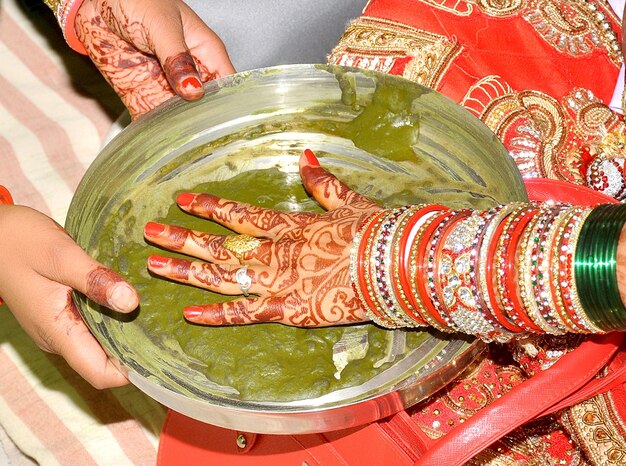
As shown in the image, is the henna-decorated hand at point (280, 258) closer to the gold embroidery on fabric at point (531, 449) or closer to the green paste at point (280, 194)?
the green paste at point (280, 194)

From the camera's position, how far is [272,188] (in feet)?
3.62

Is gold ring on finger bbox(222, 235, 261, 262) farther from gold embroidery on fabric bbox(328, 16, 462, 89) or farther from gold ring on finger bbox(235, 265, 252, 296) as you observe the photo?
gold embroidery on fabric bbox(328, 16, 462, 89)

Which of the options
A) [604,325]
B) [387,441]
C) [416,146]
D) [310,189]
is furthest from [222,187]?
[604,325]

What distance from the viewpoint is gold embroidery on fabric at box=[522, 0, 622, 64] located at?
1.22m

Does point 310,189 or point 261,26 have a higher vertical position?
point 261,26

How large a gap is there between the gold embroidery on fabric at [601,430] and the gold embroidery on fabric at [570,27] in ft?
1.72

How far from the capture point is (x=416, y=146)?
1050mm

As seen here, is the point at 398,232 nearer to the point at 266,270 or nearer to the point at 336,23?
the point at 266,270

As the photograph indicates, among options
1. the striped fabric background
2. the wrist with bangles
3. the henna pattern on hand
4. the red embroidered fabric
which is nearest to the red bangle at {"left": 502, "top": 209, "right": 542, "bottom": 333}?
the red embroidered fabric

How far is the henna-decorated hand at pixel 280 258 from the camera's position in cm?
96

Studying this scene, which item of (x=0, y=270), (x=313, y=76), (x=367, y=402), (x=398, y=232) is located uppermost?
(x=313, y=76)

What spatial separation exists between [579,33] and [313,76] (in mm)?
443

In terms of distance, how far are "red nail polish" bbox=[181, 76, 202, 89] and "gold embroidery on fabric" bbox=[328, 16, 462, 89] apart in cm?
31

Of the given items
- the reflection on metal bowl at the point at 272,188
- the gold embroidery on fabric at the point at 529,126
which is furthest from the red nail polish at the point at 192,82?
the gold embroidery on fabric at the point at 529,126
